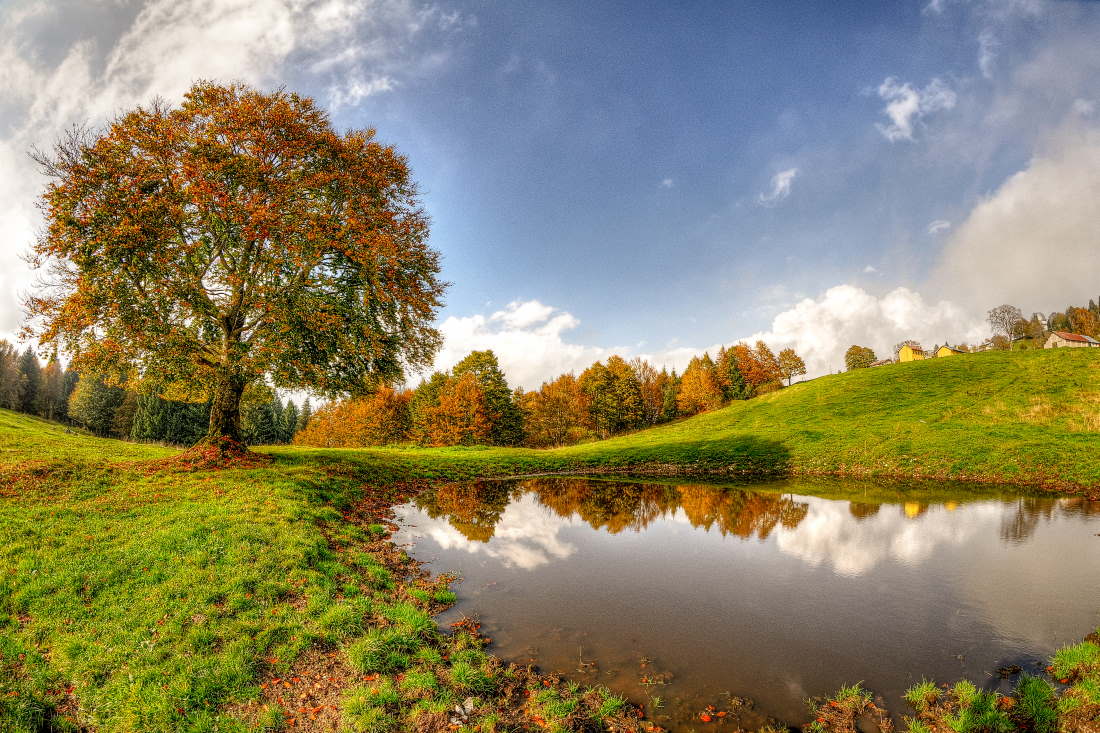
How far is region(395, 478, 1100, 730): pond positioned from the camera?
727 centimetres

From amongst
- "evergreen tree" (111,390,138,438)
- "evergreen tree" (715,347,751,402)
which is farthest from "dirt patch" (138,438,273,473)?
"evergreen tree" (111,390,138,438)

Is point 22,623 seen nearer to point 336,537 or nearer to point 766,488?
point 336,537

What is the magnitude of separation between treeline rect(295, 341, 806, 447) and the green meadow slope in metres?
16.9

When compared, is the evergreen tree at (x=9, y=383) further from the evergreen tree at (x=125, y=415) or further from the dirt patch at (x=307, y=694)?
the dirt patch at (x=307, y=694)

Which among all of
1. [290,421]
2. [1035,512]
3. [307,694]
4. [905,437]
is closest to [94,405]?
[290,421]

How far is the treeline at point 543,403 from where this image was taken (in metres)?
61.6

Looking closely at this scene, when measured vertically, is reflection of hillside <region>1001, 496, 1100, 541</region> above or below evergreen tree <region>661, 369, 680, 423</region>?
below

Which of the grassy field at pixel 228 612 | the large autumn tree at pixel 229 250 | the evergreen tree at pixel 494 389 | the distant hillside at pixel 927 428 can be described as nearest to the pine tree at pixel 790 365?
the distant hillside at pixel 927 428

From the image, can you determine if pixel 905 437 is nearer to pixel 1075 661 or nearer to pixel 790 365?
pixel 1075 661

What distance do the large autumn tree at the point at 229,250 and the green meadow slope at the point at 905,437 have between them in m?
8.98

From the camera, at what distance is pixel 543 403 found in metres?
85.6

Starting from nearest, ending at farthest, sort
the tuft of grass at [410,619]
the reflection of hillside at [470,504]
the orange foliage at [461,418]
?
the tuft of grass at [410,619] → the reflection of hillside at [470,504] → the orange foliage at [461,418]

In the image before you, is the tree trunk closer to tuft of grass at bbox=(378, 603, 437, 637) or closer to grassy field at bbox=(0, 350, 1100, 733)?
grassy field at bbox=(0, 350, 1100, 733)

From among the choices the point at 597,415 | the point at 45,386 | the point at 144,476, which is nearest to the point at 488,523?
the point at 144,476
